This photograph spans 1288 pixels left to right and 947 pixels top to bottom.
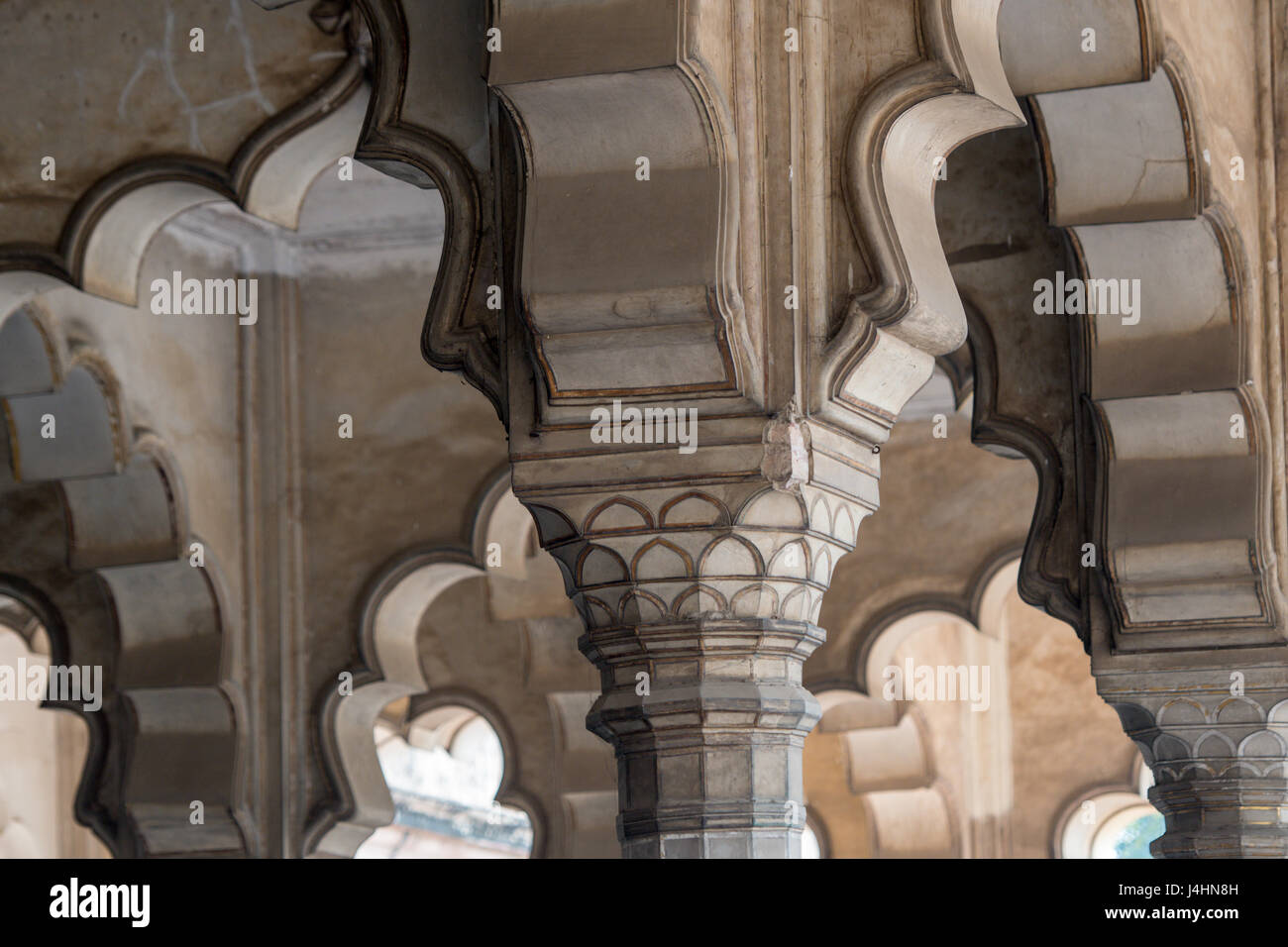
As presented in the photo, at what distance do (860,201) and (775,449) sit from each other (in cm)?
55

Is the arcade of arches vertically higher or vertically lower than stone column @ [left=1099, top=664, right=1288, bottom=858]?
higher

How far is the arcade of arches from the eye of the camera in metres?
3.90

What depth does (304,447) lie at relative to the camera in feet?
30.3

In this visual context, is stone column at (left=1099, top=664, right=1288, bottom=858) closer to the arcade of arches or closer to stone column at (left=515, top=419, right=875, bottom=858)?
the arcade of arches

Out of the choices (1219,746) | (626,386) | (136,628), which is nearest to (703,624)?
(626,386)

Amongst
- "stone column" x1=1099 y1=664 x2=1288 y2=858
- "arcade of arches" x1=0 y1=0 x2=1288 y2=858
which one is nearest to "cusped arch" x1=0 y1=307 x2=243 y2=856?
"arcade of arches" x1=0 y1=0 x2=1288 y2=858

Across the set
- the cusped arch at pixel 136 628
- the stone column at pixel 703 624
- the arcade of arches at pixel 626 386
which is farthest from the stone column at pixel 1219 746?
the cusped arch at pixel 136 628

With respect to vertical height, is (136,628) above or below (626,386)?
below

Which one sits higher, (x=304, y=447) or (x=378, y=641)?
(x=304, y=447)

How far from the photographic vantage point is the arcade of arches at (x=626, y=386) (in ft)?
12.8

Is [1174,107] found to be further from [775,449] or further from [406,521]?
[406,521]

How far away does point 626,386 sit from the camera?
392 cm

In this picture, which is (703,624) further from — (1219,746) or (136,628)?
(136,628)
